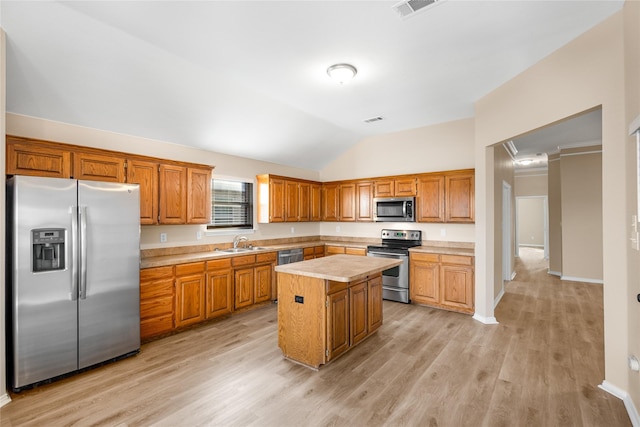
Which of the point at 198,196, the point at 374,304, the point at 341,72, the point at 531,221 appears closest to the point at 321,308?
the point at 374,304

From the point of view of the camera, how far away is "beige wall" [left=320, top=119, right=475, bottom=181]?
16.7 ft

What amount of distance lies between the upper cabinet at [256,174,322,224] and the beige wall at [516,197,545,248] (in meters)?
10.1

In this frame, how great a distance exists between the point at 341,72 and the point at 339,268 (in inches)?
81.8

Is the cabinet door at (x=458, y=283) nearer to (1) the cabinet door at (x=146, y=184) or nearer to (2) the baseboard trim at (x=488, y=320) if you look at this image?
(2) the baseboard trim at (x=488, y=320)

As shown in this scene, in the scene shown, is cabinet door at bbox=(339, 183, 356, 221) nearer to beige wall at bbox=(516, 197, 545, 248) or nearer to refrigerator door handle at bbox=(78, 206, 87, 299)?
refrigerator door handle at bbox=(78, 206, 87, 299)

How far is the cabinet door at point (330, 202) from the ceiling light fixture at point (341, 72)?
3.22 metres

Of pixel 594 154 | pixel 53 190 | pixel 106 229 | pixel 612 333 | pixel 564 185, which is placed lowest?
pixel 612 333

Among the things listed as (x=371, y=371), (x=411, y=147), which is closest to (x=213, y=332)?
(x=371, y=371)

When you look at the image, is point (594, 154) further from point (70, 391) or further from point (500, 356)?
point (70, 391)

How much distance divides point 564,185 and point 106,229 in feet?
27.4

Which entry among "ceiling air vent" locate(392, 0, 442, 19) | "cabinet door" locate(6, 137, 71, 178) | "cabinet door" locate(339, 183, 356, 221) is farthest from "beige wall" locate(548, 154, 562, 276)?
"cabinet door" locate(6, 137, 71, 178)

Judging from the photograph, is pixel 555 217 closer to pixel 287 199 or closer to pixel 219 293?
pixel 287 199

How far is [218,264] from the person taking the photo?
13.8 feet

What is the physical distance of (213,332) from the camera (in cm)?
384
